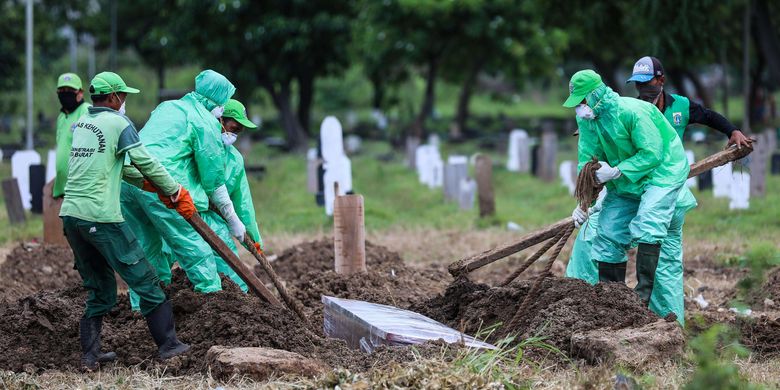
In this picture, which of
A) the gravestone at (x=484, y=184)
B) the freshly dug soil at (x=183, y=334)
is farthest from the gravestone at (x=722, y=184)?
the freshly dug soil at (x=183, y=334)

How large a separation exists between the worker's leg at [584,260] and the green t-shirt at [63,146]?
451cm

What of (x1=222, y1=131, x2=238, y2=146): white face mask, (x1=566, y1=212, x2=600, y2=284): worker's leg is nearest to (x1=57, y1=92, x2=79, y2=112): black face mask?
(x1=222, y1=131, x2=238, y2=146): white face mask

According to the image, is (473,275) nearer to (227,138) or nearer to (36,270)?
(227,138)

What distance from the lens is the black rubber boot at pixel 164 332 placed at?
6.13 metres

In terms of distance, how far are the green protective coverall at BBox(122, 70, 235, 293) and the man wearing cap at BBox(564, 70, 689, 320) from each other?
2.35 metres

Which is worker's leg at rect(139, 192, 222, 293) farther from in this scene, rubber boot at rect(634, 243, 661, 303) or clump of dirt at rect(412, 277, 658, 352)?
rubber boot at rect(634, 243, 661, 303)

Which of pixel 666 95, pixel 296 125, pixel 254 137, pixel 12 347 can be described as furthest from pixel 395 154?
pixel 12 347

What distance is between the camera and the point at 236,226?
7344mm

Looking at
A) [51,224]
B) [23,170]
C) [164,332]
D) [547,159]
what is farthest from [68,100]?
[547,159]

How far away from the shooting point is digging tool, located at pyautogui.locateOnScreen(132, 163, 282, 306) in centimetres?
662

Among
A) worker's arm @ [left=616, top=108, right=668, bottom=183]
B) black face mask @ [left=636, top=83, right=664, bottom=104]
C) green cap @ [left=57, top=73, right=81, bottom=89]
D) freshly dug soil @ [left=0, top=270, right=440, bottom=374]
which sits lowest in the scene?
freshly dug soil @ [left=0, top=270, right=440, bottom=374]

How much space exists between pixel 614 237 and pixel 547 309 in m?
0.89

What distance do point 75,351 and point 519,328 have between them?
2626mm

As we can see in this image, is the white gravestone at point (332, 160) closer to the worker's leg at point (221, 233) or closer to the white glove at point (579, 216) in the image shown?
the worker's leg at point (221, 233)
